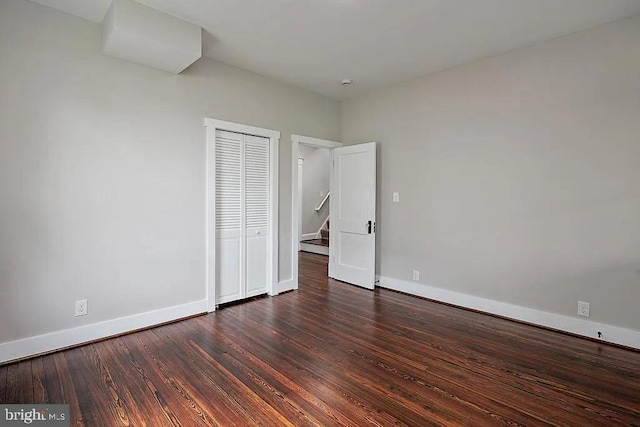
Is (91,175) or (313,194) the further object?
(313,194)

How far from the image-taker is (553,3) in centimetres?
259

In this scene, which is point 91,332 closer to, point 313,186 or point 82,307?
point 82,307

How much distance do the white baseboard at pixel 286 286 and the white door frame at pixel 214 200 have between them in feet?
0.41

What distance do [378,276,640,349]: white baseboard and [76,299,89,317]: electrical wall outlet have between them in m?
3.52

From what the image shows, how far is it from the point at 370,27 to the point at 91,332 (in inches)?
146

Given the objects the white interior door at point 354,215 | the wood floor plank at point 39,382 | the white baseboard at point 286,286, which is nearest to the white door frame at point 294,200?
the white baseboard at point 286,286

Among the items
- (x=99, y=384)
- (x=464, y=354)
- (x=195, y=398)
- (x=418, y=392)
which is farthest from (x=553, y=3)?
(x=99, y=384)

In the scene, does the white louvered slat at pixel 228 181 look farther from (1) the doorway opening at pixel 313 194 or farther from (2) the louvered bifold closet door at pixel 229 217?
(1) the doorway opening at pixel 313 194

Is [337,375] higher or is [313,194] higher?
[313,194]

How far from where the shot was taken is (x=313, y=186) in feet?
28.7

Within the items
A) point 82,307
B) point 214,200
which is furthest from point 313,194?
point 82,307

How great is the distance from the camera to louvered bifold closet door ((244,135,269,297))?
4.02 metres

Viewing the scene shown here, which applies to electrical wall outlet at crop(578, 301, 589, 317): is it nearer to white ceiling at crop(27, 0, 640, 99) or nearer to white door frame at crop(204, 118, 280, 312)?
white ceiling at crop(27, 0, 640, 99)

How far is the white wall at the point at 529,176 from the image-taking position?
2861mm
